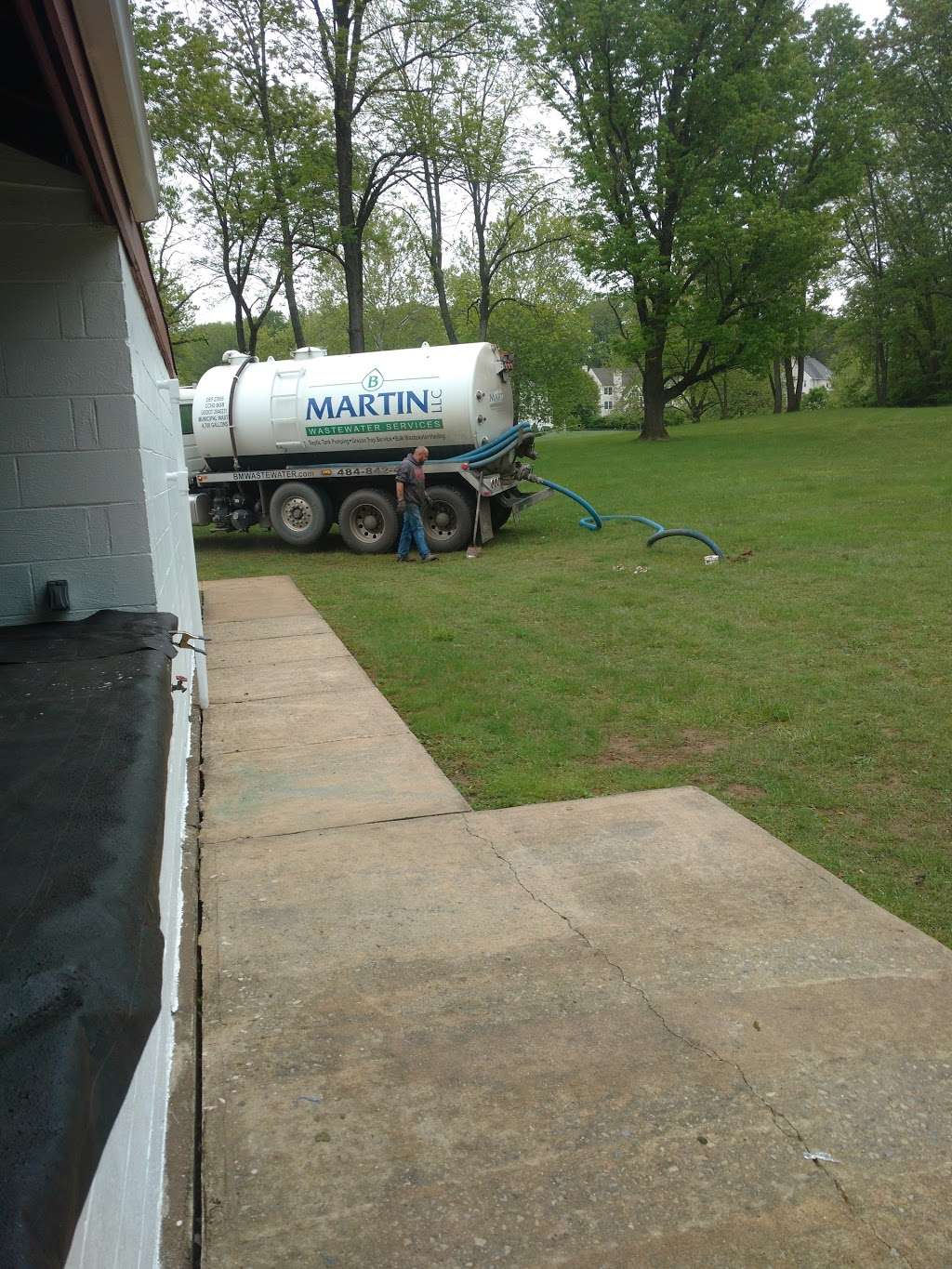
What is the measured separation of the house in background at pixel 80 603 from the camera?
4.10 ft

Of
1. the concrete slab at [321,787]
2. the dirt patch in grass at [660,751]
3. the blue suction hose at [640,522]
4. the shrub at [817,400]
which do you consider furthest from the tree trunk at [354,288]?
the shrub at [817,400]

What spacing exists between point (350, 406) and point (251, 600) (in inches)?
163

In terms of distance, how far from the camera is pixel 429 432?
1497 cm

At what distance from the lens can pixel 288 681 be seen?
26.8ft

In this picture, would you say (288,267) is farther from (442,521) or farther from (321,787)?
(321,787)

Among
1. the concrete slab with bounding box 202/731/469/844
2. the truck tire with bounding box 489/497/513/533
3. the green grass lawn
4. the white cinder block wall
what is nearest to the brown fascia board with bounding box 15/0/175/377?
the white cinder block wall

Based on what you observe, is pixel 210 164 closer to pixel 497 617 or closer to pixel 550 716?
pixel 497 617

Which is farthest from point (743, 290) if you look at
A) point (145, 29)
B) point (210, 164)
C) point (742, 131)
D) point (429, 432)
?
point (429, 432)

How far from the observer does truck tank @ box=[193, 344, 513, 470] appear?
14.9 m

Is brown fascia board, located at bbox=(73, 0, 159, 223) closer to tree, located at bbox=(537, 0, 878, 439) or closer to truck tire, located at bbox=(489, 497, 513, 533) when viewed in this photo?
truck tire, located at bbox=(489, 497, 513, 533)

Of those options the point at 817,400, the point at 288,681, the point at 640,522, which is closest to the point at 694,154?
the point at 640,522

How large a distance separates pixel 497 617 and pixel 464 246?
40.8 m

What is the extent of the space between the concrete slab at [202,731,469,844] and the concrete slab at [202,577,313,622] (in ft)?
16.9

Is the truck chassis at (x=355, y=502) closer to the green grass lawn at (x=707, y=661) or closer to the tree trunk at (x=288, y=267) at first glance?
the green grass lawn at (x=707, y=661)
